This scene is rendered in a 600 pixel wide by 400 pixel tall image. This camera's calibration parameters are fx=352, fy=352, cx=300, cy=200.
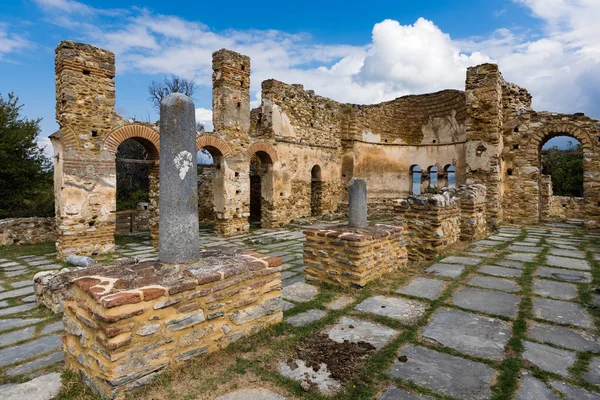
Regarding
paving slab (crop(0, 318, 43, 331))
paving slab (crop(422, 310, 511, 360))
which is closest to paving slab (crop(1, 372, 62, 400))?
paving slab (crop(0, 318, 43, 331))

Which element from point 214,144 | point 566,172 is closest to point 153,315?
point 214,144

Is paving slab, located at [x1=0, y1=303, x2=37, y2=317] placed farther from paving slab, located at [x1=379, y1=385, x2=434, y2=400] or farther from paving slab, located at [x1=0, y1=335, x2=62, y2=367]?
paving slab, located at [x1=379, y1=385, x2=434, y2=400]

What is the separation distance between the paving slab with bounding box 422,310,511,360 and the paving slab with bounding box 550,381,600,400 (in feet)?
1.46

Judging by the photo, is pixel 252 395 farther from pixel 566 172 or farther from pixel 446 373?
pixel 566 172

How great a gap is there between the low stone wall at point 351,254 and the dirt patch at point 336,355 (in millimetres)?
1633

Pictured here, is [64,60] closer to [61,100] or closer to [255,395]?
[61,100]

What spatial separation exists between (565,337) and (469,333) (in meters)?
0.89

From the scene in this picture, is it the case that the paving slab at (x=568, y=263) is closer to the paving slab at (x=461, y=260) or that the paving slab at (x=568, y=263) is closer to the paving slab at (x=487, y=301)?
the paving slab at (x=461, y=260)

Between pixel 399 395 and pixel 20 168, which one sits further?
pixel 20 168

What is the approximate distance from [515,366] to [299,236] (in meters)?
8.42

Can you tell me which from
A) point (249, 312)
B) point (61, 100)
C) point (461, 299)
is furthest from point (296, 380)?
point (61, 100)

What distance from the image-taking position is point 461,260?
256 inches

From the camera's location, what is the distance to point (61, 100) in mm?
8336

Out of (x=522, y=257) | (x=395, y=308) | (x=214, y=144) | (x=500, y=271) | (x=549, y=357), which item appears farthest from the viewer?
(x=214, y=144)
